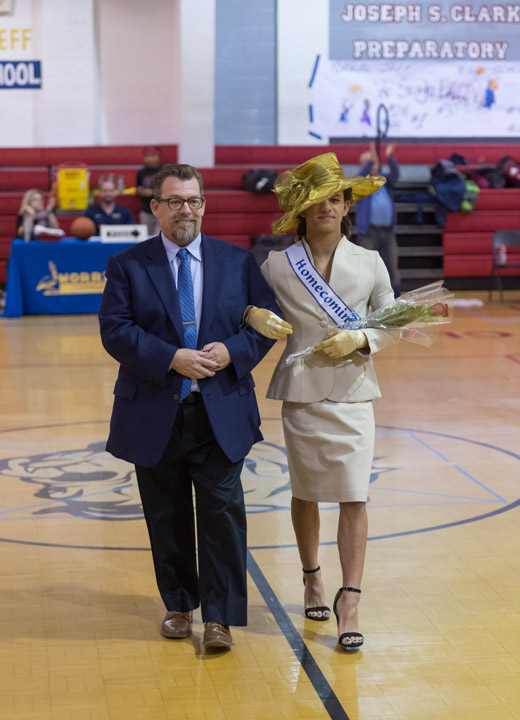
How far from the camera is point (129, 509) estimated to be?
16.8ft

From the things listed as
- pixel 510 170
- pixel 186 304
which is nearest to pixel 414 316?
pixel 186 304

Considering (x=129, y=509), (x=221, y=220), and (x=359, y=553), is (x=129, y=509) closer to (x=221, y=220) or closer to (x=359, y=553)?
(x=359, y=553)

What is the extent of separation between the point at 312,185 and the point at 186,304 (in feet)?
1.89

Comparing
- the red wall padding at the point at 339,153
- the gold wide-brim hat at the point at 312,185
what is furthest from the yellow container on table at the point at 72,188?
the gold wide-brim hat at the point at 312,185

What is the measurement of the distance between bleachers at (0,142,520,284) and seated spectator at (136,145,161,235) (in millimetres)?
297

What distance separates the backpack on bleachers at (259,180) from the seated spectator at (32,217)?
265cm

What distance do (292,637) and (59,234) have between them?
957 cm

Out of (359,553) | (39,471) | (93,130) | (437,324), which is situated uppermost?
(93,130)

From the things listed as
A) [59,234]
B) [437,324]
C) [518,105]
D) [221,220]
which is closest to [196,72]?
[221,220]

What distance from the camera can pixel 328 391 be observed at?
141 inches

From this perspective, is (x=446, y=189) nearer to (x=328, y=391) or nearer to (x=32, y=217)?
(x=32, y=217)

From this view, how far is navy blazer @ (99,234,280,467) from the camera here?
3422mm

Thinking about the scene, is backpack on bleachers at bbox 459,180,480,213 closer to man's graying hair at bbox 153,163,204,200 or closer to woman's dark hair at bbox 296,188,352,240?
woman's dark hair at bbox 296,188,352,240

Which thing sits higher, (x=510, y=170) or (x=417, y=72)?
(x=417, y=72)
